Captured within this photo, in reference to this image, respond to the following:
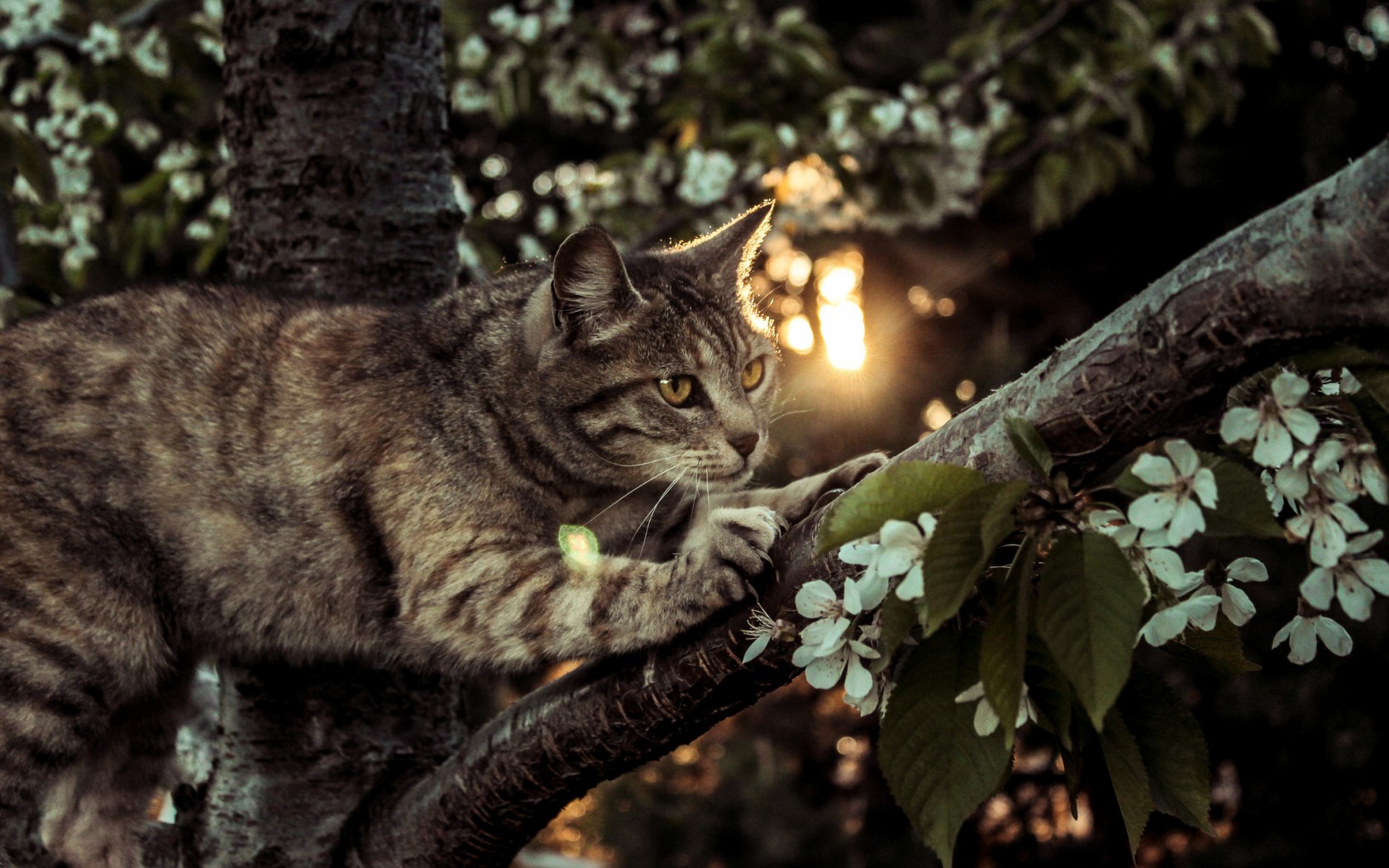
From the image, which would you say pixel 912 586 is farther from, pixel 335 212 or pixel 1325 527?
pixel 335 212

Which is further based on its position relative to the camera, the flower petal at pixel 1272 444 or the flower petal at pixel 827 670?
the flower petal at pixel 827 670

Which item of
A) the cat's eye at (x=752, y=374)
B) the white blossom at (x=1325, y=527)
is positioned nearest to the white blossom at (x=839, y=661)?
the white blossom at (x=1325, y=527)

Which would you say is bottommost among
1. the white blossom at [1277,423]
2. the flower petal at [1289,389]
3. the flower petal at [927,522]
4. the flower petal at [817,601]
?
the flower petal at [817,601]

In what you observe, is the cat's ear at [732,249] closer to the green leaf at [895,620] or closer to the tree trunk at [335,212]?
the tree trunk at [335,212]

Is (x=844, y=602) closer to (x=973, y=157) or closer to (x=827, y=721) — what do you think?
(x=973, y=157)

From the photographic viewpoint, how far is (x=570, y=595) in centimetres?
187

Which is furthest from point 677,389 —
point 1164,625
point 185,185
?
point 185,185

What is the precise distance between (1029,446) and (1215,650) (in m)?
0.37

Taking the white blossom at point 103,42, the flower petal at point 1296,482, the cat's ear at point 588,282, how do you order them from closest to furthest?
the flower petal at point 1296,482
the cat's ear at point 588,282
the white blossom at point 103,42

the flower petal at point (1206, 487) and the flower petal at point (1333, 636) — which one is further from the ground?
the flower petal at point (1206, 487)

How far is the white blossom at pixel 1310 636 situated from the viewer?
1.20 m

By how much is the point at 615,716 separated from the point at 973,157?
3269mm

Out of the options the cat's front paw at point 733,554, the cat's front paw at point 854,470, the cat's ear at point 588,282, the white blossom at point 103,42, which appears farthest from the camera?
the white blossom at point 103,42

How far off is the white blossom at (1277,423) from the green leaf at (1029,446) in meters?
0.16
